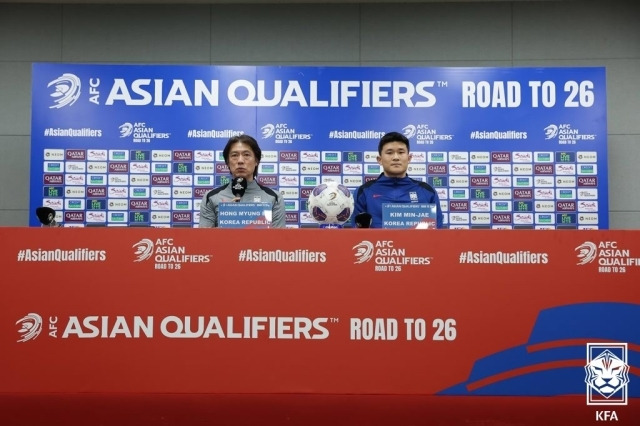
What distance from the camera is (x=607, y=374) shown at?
7.07 ft

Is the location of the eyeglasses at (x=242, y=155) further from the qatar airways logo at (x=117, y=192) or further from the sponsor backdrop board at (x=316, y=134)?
the qatar airways logo at (x=117, y=192)

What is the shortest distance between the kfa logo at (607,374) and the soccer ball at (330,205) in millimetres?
1100

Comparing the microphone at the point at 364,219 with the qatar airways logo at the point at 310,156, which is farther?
the qatar airways logo at the point at 310,156

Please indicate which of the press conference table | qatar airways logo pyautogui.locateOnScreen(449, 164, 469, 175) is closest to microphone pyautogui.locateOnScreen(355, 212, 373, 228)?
the press conference table

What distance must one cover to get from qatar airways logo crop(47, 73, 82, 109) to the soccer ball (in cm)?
284

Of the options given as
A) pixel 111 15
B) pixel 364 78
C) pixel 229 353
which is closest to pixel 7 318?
pixel 229 353

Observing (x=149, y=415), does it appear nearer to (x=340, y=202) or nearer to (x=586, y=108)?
(x=340, y=202)

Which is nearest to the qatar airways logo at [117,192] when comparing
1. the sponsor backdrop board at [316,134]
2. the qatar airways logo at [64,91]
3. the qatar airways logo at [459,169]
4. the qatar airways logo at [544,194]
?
the sponsor backdrop board at [316,134]

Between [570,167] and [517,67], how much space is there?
878mm

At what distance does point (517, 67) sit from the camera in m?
5.16

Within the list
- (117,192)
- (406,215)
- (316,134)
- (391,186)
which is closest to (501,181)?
(316,134)

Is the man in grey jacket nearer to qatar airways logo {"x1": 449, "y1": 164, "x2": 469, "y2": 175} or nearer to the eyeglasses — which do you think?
the eyeglasses

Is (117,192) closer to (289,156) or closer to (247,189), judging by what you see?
(289,156)

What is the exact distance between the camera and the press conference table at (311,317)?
7.13 feet
